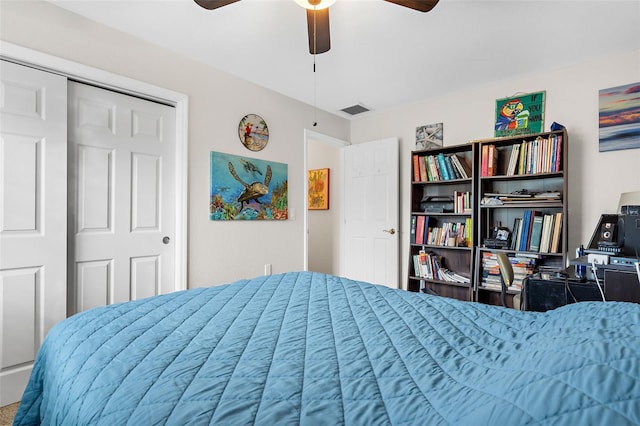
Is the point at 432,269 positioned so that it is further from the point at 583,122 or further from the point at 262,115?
the point at 262,115

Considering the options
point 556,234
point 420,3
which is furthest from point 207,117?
point 556,234

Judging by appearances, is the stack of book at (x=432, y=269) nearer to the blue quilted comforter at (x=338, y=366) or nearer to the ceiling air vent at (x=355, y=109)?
the ceiling air vent at (x=355, y=109)

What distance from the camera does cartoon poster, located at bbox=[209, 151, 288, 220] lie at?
299cm

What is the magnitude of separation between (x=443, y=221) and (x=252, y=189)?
2.16m

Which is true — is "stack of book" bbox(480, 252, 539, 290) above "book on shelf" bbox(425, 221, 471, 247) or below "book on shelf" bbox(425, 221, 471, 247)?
below

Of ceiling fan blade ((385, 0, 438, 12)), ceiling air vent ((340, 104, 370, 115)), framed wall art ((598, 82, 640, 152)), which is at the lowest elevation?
framed wall art ((598, 82, 640, 152))

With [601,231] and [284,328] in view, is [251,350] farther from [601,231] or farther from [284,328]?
[601,231]

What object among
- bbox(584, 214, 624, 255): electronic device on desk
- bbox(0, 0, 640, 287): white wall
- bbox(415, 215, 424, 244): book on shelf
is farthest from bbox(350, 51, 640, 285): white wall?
bbox(415, 215, 424, 244): book on shelf

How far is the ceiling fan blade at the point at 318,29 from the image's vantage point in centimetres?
187

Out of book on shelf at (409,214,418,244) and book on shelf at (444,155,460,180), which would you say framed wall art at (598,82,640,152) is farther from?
book on shelf at (409,214,418,244)

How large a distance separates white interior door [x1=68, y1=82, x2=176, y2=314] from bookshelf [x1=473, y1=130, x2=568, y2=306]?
2900mm

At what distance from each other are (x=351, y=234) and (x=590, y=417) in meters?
3.84

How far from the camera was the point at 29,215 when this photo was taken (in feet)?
6.62

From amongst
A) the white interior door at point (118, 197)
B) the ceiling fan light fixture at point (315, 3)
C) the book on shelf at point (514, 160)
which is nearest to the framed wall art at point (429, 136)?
the book on shelf at point (514, 160)
